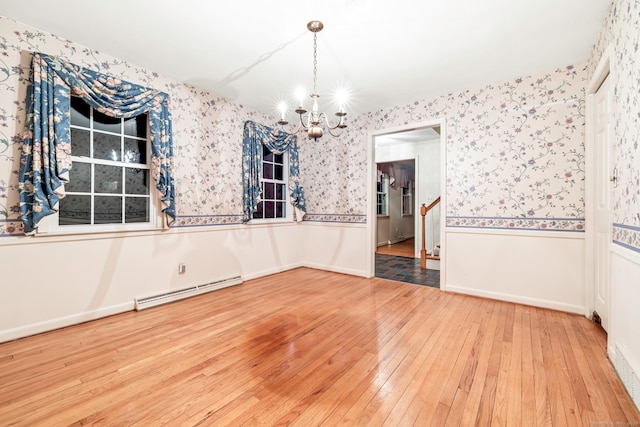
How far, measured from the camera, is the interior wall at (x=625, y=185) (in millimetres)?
1524

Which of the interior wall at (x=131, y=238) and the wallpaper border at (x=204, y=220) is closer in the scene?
the interior wall at (x=131, y=238)

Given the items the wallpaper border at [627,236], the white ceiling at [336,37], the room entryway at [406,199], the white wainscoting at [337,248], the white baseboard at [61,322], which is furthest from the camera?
the room entryway at [406,199]

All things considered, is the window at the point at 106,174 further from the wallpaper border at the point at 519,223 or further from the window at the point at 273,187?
the wallpaper border at the point at 519,223

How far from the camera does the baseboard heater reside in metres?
2.84

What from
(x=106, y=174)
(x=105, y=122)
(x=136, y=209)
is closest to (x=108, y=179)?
(x=106, y=174)

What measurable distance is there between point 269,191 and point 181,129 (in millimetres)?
1683

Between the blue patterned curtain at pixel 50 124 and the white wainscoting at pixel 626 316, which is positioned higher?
the blue patterned curtain at pixel 50 124

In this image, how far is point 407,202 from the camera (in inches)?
348

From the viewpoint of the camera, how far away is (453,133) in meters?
3.44

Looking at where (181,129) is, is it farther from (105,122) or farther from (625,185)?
(625,185)

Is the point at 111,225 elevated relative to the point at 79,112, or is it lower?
lower

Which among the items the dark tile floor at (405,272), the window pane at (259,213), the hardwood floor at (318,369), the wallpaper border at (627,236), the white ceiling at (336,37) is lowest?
the hardwood floor at (318,369)

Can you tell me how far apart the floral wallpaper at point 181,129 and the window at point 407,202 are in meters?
5.60

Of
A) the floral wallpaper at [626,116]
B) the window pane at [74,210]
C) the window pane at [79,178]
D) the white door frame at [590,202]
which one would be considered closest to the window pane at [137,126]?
the window pane at [79,178]
